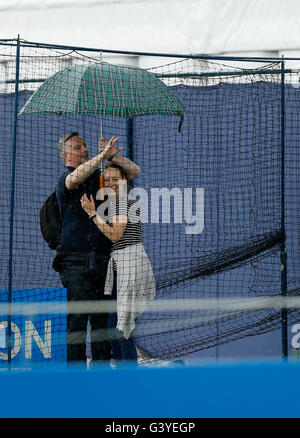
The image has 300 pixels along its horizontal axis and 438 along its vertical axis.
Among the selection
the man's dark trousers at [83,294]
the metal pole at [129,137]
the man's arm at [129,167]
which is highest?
the metal pole at [129,137]

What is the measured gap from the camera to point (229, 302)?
4648 mm

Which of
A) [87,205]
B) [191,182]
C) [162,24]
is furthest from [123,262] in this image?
[162,24]

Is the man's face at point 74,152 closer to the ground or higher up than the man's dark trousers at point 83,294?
higher up

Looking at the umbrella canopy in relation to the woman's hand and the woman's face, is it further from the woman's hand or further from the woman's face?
the woman's hand

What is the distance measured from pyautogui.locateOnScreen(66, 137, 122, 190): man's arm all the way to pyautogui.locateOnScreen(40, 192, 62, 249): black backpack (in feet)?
0.77

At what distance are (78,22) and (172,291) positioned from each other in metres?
2.19

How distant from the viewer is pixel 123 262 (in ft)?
13.2

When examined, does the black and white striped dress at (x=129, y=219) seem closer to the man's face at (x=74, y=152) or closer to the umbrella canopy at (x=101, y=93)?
the man's face at (x=74, y=152)

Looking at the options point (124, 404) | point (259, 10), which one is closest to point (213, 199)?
point (259, 10)

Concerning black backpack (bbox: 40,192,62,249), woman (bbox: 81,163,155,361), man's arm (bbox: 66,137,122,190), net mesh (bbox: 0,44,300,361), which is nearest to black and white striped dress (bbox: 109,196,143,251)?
woman (bbox: 81,163,155,361)

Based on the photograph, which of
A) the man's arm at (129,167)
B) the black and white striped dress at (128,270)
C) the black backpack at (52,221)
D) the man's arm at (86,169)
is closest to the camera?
the man's arm at (86,169)

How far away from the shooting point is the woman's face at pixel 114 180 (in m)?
4.10

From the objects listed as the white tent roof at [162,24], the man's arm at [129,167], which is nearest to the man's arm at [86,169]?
the man's arm at [129,167]

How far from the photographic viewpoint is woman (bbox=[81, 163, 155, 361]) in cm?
398
